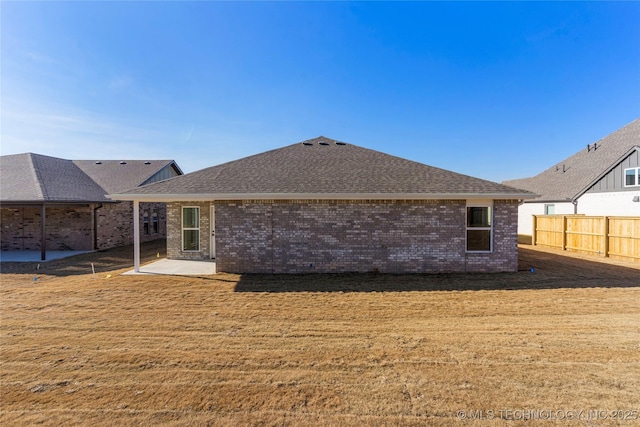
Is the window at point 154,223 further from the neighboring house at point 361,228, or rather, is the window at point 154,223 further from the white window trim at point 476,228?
the white window trim at point 476,228

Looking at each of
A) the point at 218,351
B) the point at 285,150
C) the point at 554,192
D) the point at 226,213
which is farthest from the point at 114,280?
the point at 554,192

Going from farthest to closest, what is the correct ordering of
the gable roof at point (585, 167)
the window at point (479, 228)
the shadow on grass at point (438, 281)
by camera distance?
the gable roof at point (585, 167) → the window at point (479, 228) → the shadow on grass at point (438, 281)

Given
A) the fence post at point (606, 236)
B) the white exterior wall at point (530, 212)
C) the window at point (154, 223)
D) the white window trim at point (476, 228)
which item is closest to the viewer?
the white window trim at point (476, 228)

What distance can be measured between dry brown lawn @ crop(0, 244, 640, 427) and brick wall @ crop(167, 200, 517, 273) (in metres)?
1.41

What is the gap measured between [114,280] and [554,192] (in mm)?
25230

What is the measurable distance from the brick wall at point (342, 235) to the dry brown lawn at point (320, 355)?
141cm

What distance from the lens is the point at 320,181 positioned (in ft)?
31.8

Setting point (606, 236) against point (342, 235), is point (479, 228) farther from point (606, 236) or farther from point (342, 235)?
point (606, 236)

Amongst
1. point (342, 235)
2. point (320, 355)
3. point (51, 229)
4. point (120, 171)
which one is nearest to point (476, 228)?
point (342, 235)

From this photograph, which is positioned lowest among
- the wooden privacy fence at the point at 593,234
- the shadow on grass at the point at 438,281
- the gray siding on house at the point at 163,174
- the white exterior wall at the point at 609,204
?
the shadow on grass at the point at 438,281

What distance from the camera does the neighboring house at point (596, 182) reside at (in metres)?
14.9

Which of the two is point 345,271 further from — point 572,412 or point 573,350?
point 572,412

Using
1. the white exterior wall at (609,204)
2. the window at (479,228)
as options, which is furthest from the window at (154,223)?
the white exterior wall at (609,204)

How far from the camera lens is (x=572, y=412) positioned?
3055 millimetres
